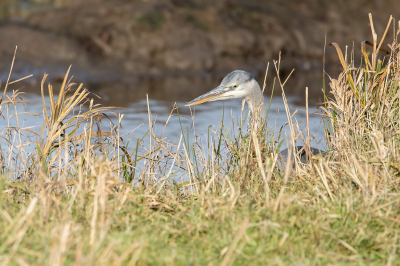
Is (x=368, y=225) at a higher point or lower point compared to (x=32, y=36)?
lower

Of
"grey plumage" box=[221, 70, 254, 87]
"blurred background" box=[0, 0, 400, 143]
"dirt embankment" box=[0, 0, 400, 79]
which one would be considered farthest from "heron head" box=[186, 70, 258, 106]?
"dirt embankment" box=[0, 0, 400, 79]

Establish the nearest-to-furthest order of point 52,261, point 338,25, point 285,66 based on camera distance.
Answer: point 52,261, point 285,66, point 338,25

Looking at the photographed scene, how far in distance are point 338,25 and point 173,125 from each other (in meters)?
9.78

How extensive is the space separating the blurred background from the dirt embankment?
0.02 metres

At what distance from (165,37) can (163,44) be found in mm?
199

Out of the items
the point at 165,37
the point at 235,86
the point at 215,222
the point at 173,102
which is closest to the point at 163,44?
the point at 165,37

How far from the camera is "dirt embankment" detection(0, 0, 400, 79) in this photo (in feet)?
37.1

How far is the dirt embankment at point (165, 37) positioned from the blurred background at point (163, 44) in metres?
0.02

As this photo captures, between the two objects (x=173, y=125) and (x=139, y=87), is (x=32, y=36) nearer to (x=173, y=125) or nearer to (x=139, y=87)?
(x=139, y=87)

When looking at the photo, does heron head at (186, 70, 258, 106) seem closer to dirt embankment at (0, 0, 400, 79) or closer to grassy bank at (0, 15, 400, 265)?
grassy bank at (0, 15, 400, 265)

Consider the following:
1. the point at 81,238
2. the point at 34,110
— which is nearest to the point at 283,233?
the point at 81,238

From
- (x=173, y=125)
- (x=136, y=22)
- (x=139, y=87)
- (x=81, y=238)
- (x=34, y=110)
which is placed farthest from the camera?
(x=136, y=22)

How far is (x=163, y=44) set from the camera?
1199cm

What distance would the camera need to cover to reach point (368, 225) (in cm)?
229
